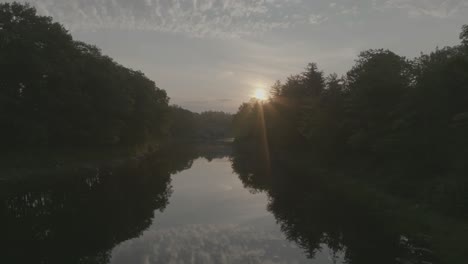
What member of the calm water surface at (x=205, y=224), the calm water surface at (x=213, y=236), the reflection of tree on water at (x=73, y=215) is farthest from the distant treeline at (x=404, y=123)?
the reflection of tree on water at (x=73, y=215)

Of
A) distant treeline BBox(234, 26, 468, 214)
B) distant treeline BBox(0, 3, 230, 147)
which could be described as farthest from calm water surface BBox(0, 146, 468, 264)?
distant treeline BBox(0, 3, 230, 147)

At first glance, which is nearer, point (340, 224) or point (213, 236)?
point (213, 236)

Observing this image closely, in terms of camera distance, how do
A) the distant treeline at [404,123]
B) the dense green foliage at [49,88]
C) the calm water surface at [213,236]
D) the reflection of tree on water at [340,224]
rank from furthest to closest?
1. the dense green foliage at [49,88]
2. the distant treeline at [404,123]
3. the reflection of tree on water at [340,224]
4. the calm water surface at [213,236]

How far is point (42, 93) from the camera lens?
168 feet

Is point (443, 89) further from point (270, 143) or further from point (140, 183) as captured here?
point (270, 143)

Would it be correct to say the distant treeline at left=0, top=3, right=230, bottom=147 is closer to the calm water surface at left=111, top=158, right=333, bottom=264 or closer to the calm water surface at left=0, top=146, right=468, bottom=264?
the calm water surface at left=0, top=146, right=468, bottom=264

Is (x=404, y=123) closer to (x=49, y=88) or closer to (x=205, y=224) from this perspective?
(x=205, y=224)

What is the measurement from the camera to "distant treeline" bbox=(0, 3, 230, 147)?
1925 inches

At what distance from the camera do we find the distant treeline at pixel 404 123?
29734mm

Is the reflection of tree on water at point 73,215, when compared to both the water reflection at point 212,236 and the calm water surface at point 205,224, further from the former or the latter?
the water reflection at point 212,236

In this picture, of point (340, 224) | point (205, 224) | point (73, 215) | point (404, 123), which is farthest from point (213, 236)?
point (404, 123)

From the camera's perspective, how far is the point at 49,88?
54.7 m

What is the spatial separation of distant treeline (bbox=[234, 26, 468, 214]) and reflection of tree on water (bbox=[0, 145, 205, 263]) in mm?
20786

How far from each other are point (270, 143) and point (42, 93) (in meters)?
64.7
